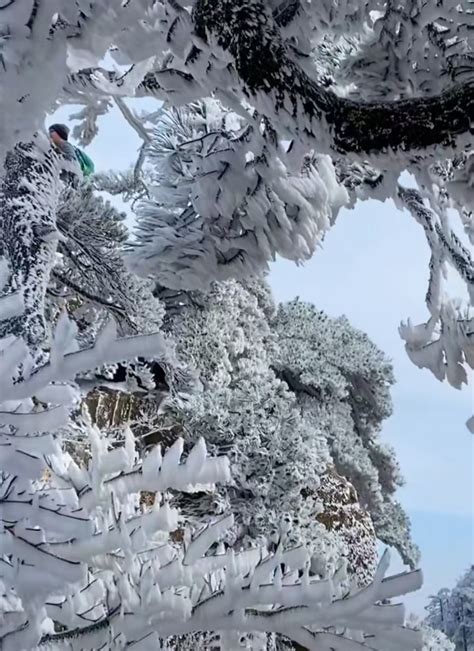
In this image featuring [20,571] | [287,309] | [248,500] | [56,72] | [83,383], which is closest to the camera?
[20,571]

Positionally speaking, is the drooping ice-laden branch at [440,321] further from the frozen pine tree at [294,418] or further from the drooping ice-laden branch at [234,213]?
the frozen pine tree at [294,418]

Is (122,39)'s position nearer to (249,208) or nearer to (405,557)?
(249,208)

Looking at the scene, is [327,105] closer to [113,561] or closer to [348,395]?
[113,561]

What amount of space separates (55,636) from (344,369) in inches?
207

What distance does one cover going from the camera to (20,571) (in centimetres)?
65

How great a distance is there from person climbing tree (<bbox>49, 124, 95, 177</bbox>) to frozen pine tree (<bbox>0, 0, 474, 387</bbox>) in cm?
23

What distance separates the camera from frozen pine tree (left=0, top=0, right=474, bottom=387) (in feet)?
2.82

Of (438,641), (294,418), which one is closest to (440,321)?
(294,418)

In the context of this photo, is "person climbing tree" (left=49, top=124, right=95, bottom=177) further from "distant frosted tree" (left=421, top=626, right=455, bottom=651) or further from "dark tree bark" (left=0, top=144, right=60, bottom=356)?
"distant frosted tree" (left=421, top=626, right=455, bottom=651)

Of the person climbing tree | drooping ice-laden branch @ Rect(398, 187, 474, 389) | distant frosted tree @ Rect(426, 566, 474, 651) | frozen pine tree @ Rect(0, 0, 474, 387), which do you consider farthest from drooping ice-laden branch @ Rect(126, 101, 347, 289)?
distant frosted tree @ Rect(426, 566, 474, 651)

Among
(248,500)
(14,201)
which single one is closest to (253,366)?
(248,500)

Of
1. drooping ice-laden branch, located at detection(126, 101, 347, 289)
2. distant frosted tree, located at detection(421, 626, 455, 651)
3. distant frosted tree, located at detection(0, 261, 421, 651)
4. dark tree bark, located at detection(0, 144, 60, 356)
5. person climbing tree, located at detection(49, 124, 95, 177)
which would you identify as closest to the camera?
distant frosted tree, located at detection(0, 261, 421, 651)

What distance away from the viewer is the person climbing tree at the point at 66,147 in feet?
6.35

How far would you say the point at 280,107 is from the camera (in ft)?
2.88
